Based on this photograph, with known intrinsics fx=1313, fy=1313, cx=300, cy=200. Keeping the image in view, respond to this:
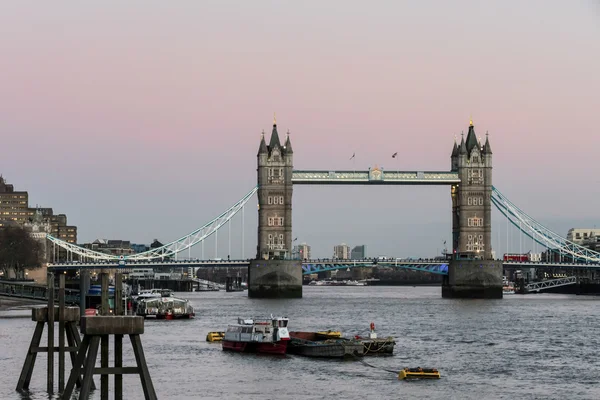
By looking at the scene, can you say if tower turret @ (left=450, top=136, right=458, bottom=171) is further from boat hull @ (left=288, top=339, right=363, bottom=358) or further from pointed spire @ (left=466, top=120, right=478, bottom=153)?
boat hull @ (left=288, top=339, right=363, bottom=358)

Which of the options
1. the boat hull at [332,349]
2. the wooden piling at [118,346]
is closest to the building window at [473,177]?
the boat hull at [332,349]

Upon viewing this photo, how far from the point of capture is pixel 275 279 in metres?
143

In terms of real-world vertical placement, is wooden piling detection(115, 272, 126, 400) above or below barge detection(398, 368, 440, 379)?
above

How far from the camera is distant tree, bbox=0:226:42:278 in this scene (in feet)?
482

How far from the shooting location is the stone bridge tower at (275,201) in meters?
150

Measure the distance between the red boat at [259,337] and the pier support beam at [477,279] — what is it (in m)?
83.7

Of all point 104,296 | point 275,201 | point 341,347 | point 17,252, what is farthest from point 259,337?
point 17,252

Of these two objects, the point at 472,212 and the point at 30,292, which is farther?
the point at 472,212

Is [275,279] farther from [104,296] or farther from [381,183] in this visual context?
[104,296]

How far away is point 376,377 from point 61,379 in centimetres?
1403

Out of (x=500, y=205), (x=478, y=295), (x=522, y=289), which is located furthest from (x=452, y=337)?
(x=522, y=289)

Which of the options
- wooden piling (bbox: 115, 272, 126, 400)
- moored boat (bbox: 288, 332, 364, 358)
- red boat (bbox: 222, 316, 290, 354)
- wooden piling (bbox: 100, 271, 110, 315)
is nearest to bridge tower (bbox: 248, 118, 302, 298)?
red boat (bbox: 222, 316, 290, 354)

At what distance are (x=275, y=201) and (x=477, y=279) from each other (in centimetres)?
2450

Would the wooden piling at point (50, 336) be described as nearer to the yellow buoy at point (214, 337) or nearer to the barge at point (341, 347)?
the barge at point (341, 347)
